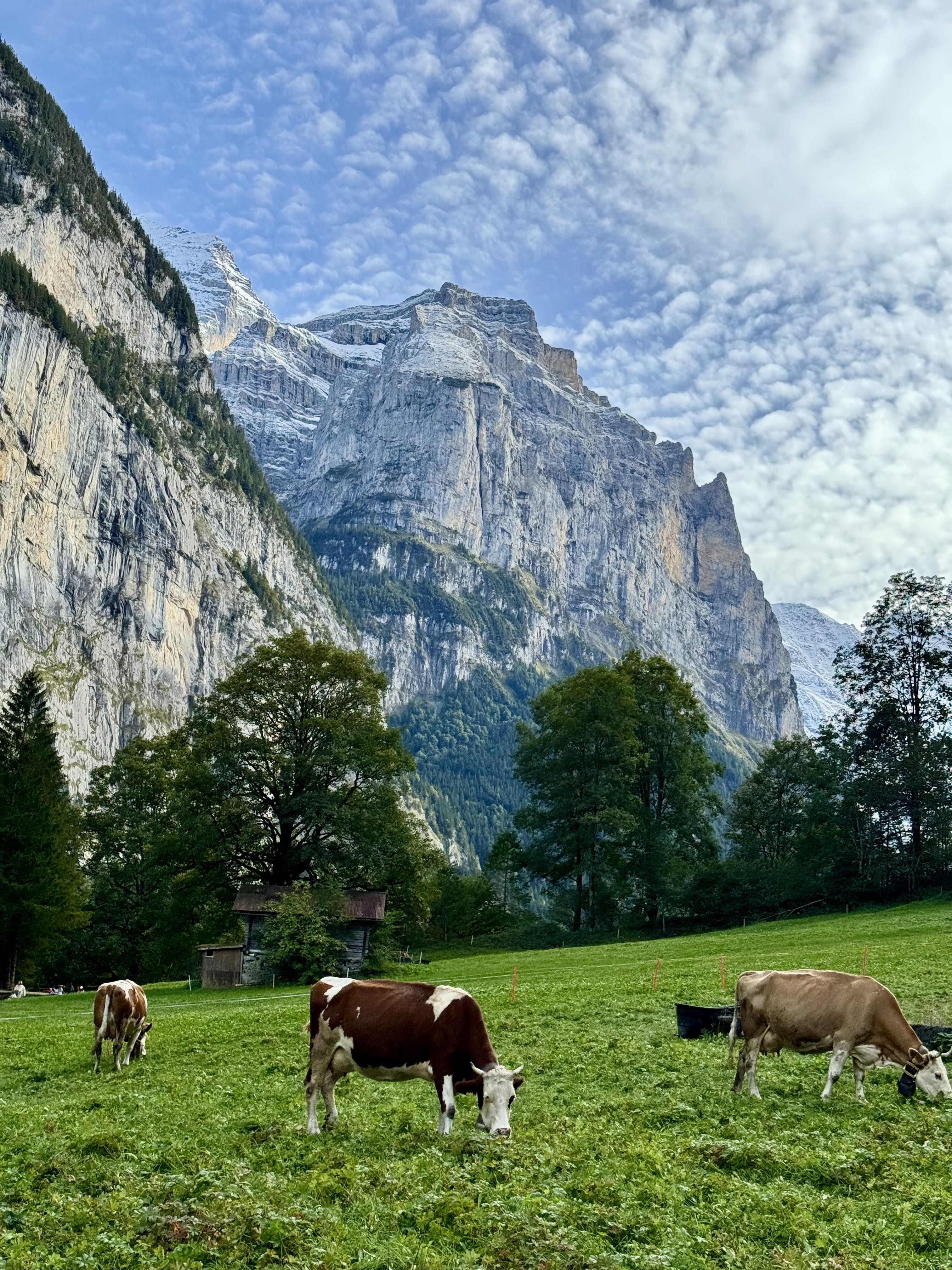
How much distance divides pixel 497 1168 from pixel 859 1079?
7.46m

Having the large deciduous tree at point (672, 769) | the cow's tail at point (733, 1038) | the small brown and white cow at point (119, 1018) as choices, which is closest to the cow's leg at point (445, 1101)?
the cow's tail at point (733, 1038)

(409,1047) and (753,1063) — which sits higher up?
(409,1047)

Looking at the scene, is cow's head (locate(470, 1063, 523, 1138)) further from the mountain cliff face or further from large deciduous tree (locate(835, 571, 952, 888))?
the mountain cliff face

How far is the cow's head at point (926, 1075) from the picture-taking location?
587 inches

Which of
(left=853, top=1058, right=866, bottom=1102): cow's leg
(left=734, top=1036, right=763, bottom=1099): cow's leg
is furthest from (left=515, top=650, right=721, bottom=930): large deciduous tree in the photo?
(left=853, top=1058, right=866, bottom=1102): cow's leg

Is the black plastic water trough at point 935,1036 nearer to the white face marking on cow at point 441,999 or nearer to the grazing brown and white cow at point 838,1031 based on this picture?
the grazing brown and white cow at point 838,1031

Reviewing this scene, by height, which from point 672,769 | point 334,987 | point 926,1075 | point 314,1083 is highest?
point 672,769

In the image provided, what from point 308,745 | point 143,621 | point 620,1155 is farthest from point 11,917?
point 143,621

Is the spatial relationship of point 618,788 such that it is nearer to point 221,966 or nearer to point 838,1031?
point 221,966

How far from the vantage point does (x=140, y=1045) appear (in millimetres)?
22797

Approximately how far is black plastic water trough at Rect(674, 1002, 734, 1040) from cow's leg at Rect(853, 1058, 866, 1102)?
199 inches

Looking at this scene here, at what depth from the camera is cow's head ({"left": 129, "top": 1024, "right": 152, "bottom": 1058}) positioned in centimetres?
2245

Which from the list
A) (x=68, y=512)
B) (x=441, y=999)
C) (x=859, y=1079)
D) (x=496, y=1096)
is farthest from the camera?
(x=68, y=512)

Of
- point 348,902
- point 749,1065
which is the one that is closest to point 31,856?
point 348,902
